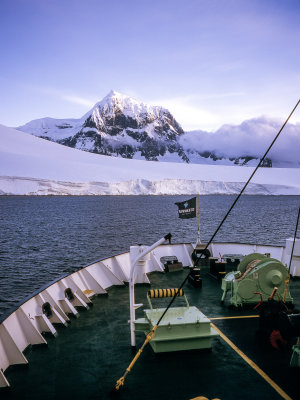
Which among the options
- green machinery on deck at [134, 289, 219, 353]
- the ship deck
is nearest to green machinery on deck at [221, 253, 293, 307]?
the ship deck

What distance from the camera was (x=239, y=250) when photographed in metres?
17.8

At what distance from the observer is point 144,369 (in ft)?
23.6

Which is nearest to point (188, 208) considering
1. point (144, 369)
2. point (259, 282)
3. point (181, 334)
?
point (259, 282)

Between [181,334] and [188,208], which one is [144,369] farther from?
[188,208]

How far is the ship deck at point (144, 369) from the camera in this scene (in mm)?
6406

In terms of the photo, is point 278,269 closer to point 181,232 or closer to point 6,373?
point 6,373

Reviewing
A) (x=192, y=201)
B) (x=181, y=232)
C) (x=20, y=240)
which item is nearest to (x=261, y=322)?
(x=192, y=201)

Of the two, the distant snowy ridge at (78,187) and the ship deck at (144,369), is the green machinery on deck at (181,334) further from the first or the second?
the distant snowy ridge at (78,187)

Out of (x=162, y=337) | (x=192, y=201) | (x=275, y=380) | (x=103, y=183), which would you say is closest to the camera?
(x=275, y=380)

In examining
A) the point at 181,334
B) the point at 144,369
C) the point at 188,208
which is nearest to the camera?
the point at 144,369

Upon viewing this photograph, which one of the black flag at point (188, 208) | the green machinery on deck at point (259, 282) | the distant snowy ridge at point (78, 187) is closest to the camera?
the green machinery on deck at point (259, 282)

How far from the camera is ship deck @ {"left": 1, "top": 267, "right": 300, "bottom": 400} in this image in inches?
252

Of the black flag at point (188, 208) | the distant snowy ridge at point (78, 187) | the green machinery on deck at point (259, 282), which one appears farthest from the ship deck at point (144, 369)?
the distant snowy ridge at point (78, 187)

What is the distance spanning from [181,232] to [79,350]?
5740cm
